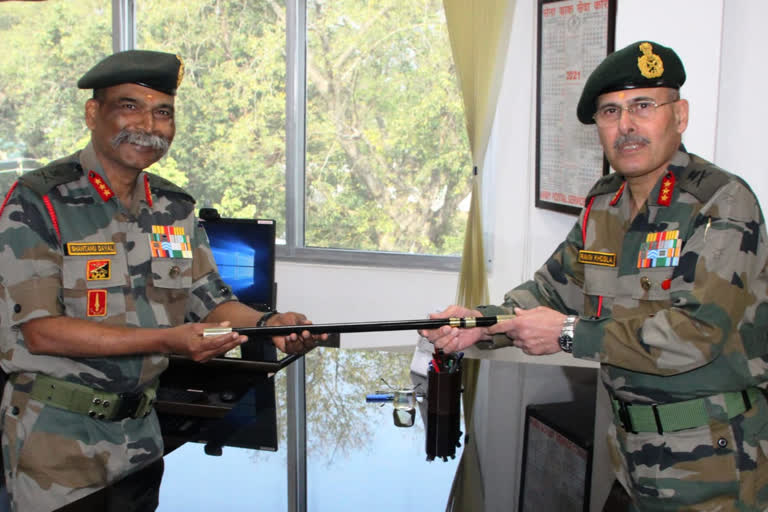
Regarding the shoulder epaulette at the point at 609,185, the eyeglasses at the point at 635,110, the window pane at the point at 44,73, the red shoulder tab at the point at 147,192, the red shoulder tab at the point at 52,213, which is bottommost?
the red shoulder tab at the point at 52,213

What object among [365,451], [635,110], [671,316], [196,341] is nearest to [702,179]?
[635,110]

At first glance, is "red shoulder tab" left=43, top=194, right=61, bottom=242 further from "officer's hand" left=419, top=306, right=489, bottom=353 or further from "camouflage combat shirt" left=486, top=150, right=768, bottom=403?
"camouflage combat shirt" left=486, top=150, right=768, bottom=403

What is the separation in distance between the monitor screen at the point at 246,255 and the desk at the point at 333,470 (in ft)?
4.61

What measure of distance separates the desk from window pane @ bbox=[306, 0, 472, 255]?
2767 millimetres

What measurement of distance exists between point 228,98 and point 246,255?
1.90 m

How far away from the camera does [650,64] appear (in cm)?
172

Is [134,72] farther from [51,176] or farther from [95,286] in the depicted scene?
[95,286]

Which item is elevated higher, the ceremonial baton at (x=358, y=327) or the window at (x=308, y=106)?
the window at (x=308, y=106)

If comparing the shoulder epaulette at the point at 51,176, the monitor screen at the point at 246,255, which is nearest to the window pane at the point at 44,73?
the monitor screen at the point at 246,255

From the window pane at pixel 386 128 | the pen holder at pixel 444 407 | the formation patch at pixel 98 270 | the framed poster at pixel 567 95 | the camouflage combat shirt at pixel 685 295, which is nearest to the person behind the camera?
the camouflage combat shirt at pixel 685 295

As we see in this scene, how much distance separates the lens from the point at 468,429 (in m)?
1.97

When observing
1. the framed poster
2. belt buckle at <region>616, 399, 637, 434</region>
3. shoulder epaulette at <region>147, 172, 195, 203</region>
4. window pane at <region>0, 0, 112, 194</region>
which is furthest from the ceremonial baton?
window pane at <region>0, 0, 112, 194</region>

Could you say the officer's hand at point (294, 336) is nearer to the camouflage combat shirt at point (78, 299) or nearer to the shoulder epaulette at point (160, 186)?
the camouflage combat shirt at point (78, 299)

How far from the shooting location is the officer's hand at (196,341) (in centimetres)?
173
